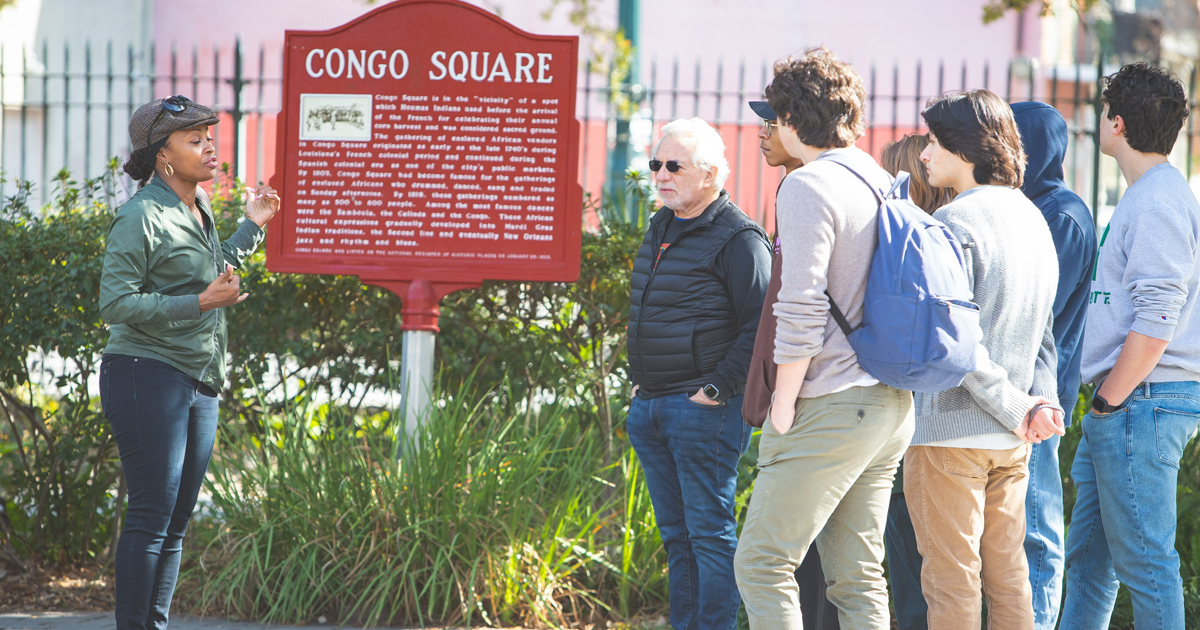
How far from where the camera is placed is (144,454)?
10.4 ft

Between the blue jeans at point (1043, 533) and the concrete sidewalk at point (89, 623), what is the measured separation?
2.51m

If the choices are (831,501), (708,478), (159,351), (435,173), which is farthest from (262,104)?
(831,501)

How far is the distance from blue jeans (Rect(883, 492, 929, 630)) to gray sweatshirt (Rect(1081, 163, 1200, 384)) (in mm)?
714

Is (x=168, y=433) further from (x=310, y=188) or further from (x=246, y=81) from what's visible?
(x=246, y=81)

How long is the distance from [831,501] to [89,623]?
3.21 metres

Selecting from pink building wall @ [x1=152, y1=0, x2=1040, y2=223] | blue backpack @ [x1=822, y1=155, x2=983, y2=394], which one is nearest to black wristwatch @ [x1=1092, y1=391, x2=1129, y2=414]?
blue backpack @ [x1=822, y1=155, x2=983, y2=394]

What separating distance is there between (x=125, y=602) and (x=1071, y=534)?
3.01 meters

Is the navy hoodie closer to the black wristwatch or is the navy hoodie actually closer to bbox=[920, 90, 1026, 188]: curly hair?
the black wristwatch

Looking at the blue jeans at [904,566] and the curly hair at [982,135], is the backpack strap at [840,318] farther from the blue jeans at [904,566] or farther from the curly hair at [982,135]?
the blue jeans at [904,566]

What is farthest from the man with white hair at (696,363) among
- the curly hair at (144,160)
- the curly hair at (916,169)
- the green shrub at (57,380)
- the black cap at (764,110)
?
the green shrub at (57,380)

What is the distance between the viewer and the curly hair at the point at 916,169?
3.23 meters

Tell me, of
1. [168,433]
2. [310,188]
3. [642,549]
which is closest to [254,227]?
[310,188]

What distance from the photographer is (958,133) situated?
2717mm

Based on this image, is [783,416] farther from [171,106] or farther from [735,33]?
[735,33]
